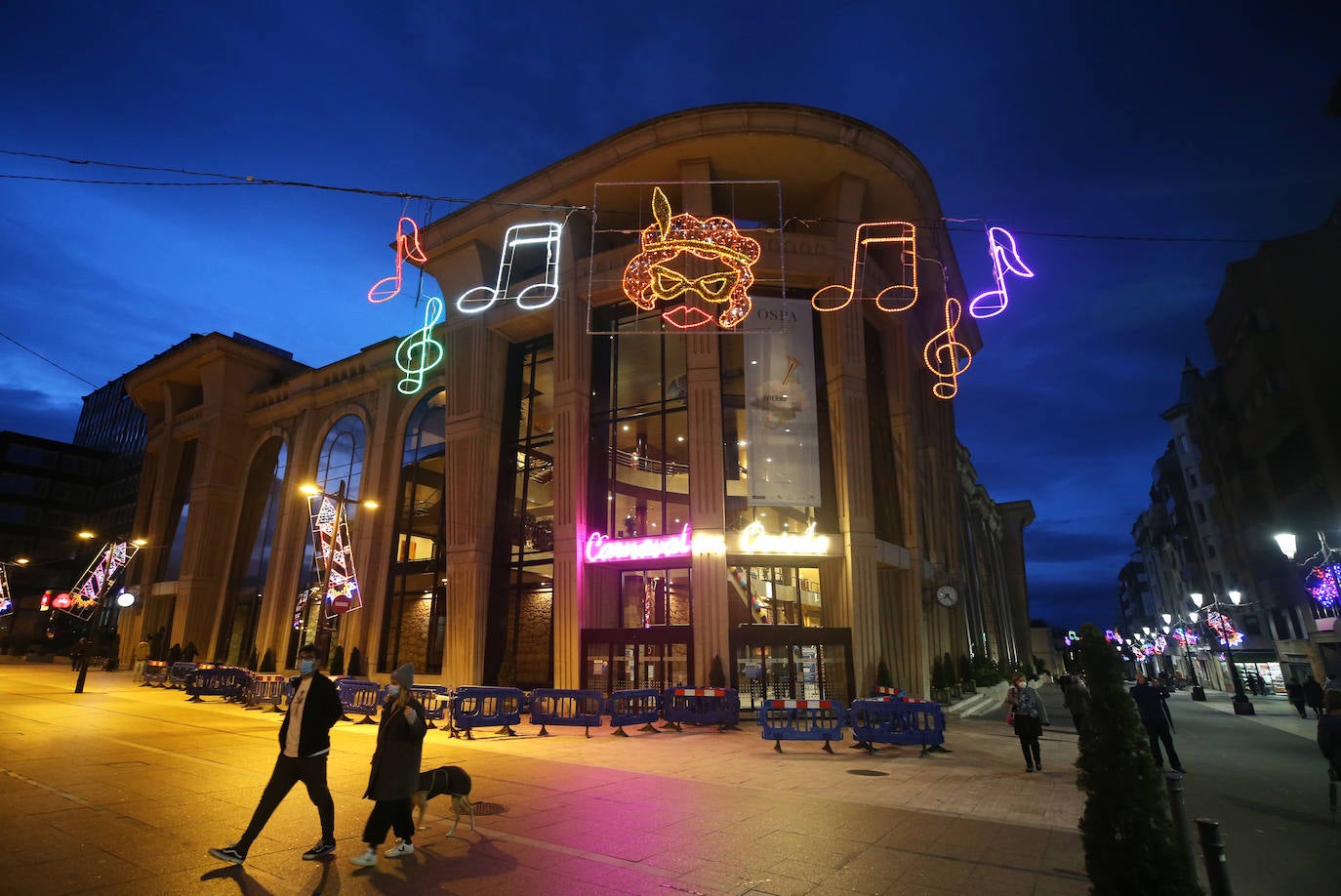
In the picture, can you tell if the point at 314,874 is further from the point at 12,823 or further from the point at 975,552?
the point at 975,552

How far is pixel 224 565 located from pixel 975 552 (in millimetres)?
53362

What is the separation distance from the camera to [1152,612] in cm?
9275

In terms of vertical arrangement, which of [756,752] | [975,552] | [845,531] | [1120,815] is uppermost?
[975,552]

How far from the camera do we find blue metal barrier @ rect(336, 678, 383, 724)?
17680mm

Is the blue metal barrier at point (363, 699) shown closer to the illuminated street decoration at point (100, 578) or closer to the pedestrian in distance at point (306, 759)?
the pedestrian in distance at point (306, 759)

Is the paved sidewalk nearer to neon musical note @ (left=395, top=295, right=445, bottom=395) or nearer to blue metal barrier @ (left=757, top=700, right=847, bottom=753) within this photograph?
blue metal barrier @ (left=757, top=700, right=847, bottom=753)

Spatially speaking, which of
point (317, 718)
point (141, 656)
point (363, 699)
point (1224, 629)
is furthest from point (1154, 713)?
point (141, 656)

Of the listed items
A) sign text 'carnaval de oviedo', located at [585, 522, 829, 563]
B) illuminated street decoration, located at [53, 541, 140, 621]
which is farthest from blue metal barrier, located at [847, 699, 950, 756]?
illuminated street decoration, located at [53, 541, 140, 621]

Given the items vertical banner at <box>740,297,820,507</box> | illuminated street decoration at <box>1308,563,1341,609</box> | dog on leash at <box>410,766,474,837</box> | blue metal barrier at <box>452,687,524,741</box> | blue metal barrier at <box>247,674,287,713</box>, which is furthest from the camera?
illuminated street decoration at <box>1308,563,1341,609</box>

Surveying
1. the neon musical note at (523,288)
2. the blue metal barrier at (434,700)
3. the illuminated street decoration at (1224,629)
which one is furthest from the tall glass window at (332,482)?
the illuminated street decoration at (1224,629)

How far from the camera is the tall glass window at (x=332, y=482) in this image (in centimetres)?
3203

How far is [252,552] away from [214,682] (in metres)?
19.3

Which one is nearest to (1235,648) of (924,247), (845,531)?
(924,247)

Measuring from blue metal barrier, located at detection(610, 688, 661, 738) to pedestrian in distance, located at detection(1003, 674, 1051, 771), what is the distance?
8421mm
